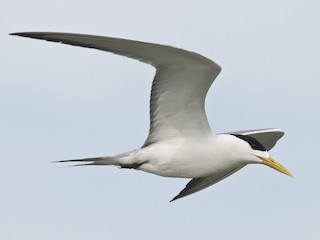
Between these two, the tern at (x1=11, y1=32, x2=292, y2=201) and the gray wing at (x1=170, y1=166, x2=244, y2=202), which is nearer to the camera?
the tern at (x1=11, y1=32, x2=292, y2=201)

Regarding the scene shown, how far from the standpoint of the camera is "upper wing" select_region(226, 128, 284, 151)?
55.3 ft

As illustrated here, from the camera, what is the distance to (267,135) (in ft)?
56.5

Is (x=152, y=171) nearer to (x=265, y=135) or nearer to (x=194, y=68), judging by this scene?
(x=194, y=68)

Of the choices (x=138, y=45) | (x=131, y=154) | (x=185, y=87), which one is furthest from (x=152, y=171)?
(x=138, y=45)

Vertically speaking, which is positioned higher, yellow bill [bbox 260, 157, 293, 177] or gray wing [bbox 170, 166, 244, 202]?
yellow bill [bbox 260, 157, 293, 177]

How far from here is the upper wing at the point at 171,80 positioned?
12789mm

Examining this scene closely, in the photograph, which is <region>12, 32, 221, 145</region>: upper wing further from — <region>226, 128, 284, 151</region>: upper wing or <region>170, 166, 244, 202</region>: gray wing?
<region>226, 128, 284, 151</region>: upper wing

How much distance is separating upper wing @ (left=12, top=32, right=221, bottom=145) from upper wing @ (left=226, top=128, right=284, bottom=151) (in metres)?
1.89

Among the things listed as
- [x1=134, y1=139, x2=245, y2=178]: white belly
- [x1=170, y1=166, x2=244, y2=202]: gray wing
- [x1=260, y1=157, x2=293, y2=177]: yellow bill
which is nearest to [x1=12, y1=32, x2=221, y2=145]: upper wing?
[x1=134, y1=139, x2=245, y2=178]: white belly

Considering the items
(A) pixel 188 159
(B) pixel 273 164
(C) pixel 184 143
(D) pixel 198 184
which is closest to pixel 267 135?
(D) pixel 198 184

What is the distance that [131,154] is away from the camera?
14938 mm

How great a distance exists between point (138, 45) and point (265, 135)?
492cm

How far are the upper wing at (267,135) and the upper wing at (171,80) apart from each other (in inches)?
74.3

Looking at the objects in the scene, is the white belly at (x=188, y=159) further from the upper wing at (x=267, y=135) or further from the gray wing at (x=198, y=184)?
the upper wing at (x=267, y=135)
